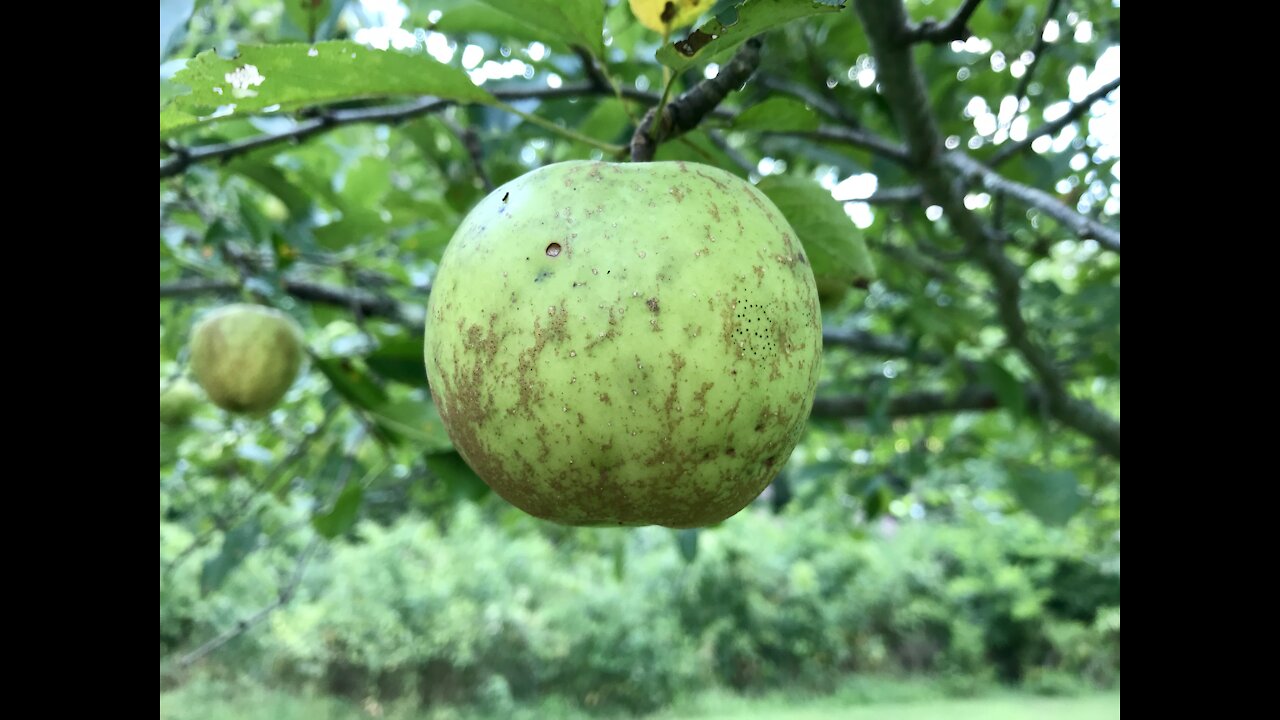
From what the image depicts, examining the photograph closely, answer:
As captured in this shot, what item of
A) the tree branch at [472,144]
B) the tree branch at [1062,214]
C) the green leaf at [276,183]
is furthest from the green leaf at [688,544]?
the tree branch at [1062,214]

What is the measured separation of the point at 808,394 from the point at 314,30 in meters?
1.22

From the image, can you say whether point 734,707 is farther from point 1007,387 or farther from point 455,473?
point 455,473

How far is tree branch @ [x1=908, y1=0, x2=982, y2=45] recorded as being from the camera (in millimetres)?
1105

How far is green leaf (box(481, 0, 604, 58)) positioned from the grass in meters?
7.15

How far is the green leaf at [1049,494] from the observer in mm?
3010

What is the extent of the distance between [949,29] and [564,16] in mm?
529

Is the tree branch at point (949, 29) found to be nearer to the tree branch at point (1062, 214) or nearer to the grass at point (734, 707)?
the tree branch at point (1062, 214)

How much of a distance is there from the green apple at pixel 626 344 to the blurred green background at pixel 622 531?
0.64 ft

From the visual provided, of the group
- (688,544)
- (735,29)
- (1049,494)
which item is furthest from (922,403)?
(735,29)

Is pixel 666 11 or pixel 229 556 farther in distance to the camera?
pixel 229 556

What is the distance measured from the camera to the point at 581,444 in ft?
2.43

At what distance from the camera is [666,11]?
0.93 meters

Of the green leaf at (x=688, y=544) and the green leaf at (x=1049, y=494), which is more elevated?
the green leaf at (x=1049, y=494)

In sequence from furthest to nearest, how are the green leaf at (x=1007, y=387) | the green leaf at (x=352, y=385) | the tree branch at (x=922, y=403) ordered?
the tree branch at (x=922, y=403) < the green leaf at (x=1007, y=387) < the green leaf at (x=352, y=385)
